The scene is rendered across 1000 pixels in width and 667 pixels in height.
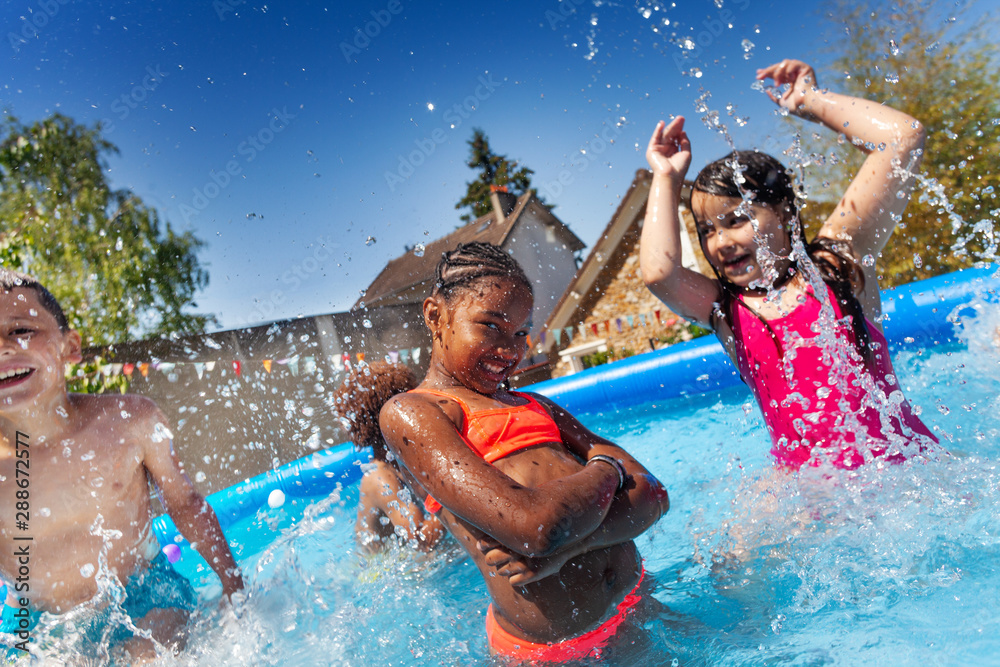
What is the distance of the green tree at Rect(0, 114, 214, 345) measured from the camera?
12.9 meters

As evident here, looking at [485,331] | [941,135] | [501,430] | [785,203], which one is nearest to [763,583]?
[501,430]

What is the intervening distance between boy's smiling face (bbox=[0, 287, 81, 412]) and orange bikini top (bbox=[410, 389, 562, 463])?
5.74ft

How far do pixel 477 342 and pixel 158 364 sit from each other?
9.42 m

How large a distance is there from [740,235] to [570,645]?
5.31 feet

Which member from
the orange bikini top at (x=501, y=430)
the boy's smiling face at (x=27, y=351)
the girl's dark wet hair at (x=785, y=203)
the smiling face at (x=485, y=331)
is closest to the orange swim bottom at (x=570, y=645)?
the orange bikini top at (x=501, y=430)

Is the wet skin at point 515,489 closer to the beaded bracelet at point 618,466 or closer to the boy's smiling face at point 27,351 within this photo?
the beaded bracelet at point 618,466

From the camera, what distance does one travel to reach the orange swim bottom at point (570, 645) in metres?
1.68

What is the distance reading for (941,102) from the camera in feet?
31.4

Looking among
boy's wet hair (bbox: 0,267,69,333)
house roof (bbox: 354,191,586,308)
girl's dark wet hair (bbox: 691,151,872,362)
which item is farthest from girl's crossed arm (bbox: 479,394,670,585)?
house roof (bbox: 354,191,586,308)

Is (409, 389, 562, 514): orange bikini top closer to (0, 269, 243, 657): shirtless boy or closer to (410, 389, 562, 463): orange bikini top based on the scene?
(410, 389, 562, 463): orange bikini top

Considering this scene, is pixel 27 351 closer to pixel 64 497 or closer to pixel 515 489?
pixel 64 497

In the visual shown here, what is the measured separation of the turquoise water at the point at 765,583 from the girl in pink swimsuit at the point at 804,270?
175 millimetres

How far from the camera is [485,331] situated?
176 centimetres

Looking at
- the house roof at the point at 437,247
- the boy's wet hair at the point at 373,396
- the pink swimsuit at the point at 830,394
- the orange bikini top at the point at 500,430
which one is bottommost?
the pink swimsuit at the point at 830,394
